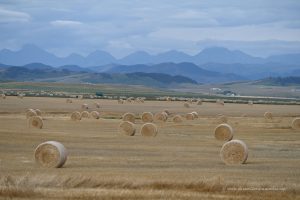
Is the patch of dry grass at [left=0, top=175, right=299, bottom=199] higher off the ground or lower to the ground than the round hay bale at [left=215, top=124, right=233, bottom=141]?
lower

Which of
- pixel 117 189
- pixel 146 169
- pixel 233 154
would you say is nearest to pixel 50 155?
pixel 146 169

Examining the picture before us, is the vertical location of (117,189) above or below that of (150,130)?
below

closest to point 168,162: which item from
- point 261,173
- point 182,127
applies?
point 261,173

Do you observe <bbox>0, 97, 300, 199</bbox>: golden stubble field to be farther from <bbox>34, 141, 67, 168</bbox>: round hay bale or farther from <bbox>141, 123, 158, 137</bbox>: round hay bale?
<bbox>141, 123, 158, 137</bbox>: round hay bale

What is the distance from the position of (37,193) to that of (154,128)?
25.0 metres

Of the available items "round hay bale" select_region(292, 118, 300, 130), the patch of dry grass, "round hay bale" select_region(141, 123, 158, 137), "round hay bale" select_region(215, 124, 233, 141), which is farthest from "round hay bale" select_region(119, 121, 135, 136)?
the patch of dry grass

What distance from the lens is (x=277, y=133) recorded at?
50.1 meters

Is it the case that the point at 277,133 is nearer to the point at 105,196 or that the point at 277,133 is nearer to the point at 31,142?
the point at 31,142

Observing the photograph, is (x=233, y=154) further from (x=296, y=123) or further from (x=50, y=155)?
(x=296, y=123)

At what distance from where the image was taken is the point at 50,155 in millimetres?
25484

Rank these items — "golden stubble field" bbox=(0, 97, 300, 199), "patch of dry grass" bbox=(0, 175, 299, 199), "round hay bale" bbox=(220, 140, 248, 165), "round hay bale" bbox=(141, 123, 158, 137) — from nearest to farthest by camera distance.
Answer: "patch of dry grass" bbox=(0, 175, 299, 199)
"golden stubble field" bbox=(0, 97, 300, 199)
"round hay bale" bbox=(220, 140, 248, 165)
"round hay bale" bbox=(141, 123, 158, 137)

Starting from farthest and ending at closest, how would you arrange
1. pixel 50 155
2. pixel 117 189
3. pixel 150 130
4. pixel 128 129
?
pixel 128 129 < pixel 150 130 < pixel 50 155 < pixel 117 189

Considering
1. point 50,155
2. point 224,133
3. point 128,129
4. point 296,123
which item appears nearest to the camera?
point 50,155

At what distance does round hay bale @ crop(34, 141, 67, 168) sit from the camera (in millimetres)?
25312
